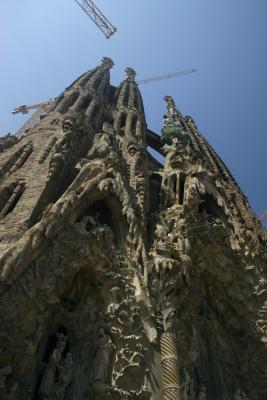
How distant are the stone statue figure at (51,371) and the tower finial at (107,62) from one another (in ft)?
84.5

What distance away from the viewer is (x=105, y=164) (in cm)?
1206

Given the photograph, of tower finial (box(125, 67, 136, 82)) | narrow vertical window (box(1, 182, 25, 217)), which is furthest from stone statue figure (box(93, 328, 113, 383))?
tower finial (box(125, 67, 136, 82))

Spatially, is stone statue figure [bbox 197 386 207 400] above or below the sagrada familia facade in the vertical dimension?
below

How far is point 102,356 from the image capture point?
26.3 feet

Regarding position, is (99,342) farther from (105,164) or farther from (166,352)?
(105,164)

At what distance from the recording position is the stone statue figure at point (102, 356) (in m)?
7.63

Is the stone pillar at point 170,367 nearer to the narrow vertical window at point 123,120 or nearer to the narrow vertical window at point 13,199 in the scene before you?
the narrow vertical window at point 13,199

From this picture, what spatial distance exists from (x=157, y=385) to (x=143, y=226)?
4.57 meters

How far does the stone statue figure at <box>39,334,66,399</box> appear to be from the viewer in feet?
23.8

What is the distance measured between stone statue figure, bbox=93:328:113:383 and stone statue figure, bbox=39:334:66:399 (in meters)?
0.69

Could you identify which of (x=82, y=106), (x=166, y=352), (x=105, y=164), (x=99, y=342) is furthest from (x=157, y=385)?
(x=82, y=106)

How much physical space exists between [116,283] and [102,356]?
5.31 feet

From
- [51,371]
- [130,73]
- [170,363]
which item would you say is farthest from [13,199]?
[130,73]

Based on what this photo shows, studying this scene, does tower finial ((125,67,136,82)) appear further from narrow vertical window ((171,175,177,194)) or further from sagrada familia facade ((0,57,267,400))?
narrow vertical window ((171,175,177,194))
